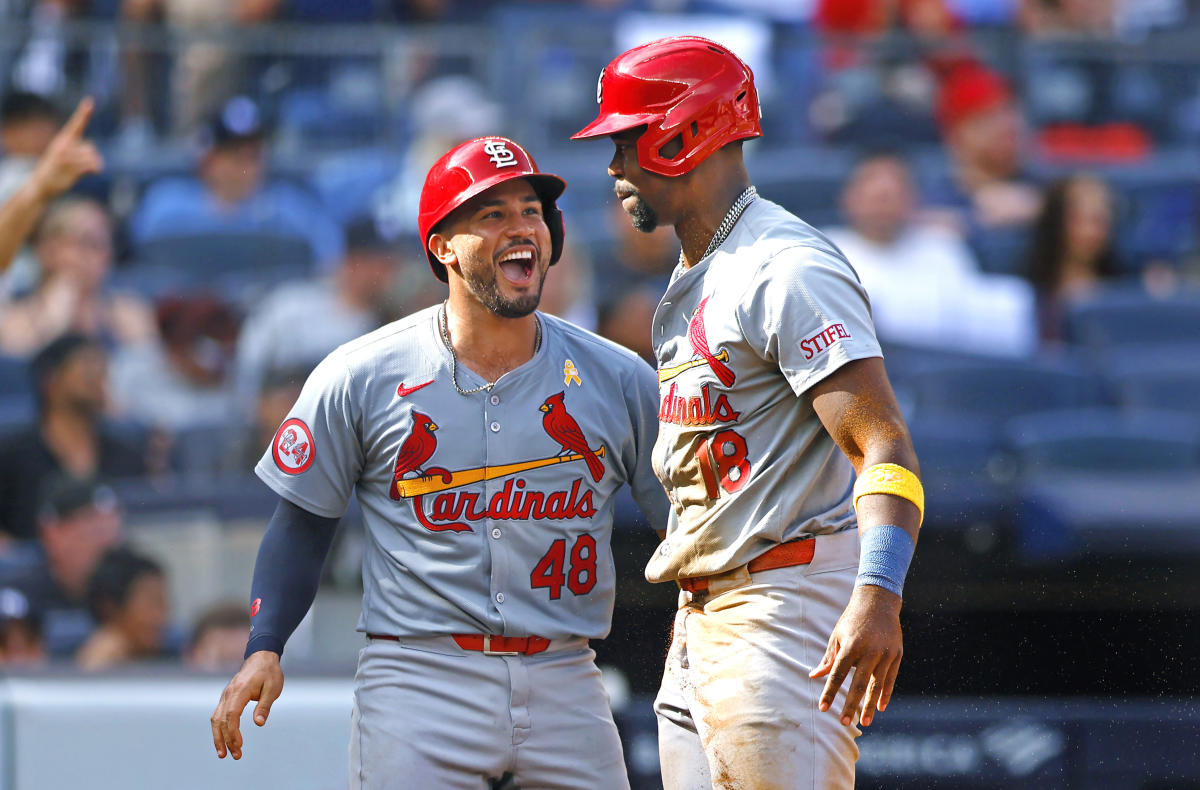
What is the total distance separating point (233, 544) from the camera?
6.06m

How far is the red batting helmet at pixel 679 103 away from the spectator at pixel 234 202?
466cm

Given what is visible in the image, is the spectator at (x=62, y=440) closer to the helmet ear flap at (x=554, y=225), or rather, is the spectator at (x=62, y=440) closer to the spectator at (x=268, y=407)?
the spectator at (x=268, y=407)

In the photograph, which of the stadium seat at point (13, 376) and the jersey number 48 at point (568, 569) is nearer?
the jersey number 48 at point (568, 569)

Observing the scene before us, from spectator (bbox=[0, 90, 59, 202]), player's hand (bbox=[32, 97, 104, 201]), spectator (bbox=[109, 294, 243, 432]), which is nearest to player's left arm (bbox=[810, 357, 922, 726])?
player's hand (bbox=[32, 97, 104, 201])

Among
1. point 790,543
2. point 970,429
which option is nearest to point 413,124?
point 970,429

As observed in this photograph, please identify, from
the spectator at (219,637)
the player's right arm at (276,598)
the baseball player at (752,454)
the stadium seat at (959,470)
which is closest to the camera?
the baseball player at (752,454)

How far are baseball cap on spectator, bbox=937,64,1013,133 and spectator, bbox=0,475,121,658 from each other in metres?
4.62

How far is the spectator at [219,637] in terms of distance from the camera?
542 cm

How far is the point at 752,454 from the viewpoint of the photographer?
2.94m

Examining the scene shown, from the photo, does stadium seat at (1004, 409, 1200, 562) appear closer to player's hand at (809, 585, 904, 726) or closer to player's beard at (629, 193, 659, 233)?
player's beard at (629, 193, 659, 233)

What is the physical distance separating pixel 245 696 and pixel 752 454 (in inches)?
43.8

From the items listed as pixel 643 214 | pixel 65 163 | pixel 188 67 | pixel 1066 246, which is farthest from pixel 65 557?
pixel 1066 246

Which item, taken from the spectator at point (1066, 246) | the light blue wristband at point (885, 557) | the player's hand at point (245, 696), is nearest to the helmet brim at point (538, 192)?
the player's hand at point (245, 696)

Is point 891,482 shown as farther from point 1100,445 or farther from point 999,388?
point 999,388
